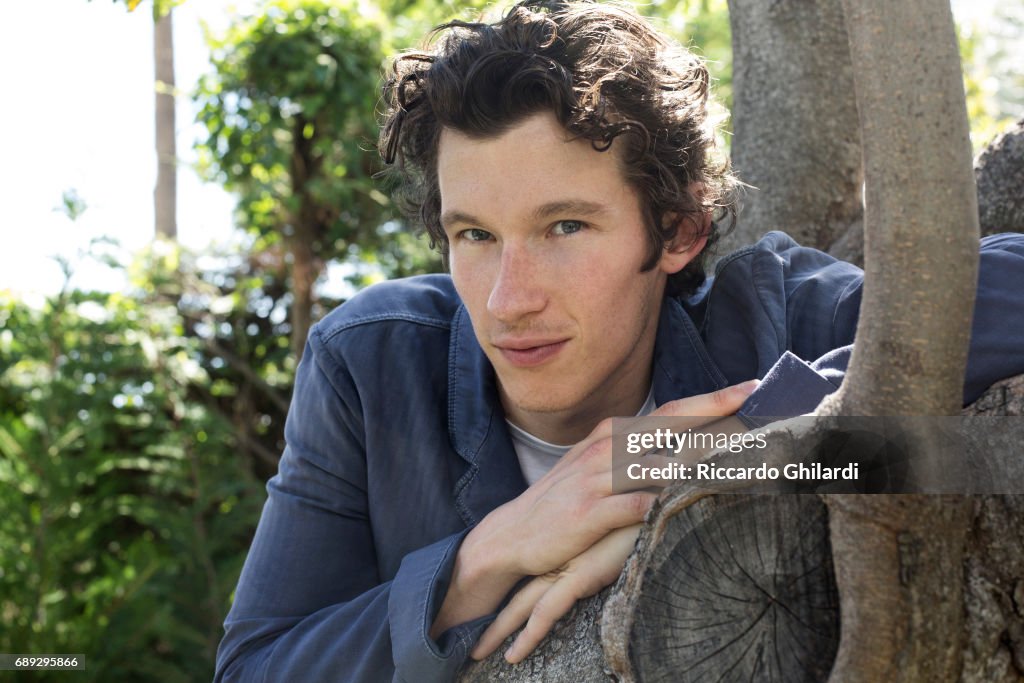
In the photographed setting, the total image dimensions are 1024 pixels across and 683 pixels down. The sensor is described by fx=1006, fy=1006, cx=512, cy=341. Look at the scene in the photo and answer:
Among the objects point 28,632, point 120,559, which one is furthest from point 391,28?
point 28,632

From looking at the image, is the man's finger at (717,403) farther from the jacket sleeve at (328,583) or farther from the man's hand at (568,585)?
the jacket sleeve at (328,583)

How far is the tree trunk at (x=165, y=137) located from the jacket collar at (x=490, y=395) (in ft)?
22.0

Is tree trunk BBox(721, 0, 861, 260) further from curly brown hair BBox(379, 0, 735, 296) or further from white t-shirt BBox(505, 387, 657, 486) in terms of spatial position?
white t-shirt BBox(505, 387, 657, 486)

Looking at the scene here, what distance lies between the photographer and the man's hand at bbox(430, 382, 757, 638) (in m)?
1.71

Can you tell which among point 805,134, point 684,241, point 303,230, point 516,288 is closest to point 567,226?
point 516,288

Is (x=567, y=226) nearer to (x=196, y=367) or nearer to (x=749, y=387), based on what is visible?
(x=749, y=387)

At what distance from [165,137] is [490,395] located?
23.6 feet

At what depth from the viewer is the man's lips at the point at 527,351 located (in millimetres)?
2023

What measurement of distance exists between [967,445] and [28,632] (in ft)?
14.0

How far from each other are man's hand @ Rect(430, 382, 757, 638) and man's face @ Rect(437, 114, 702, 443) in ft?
0.85
